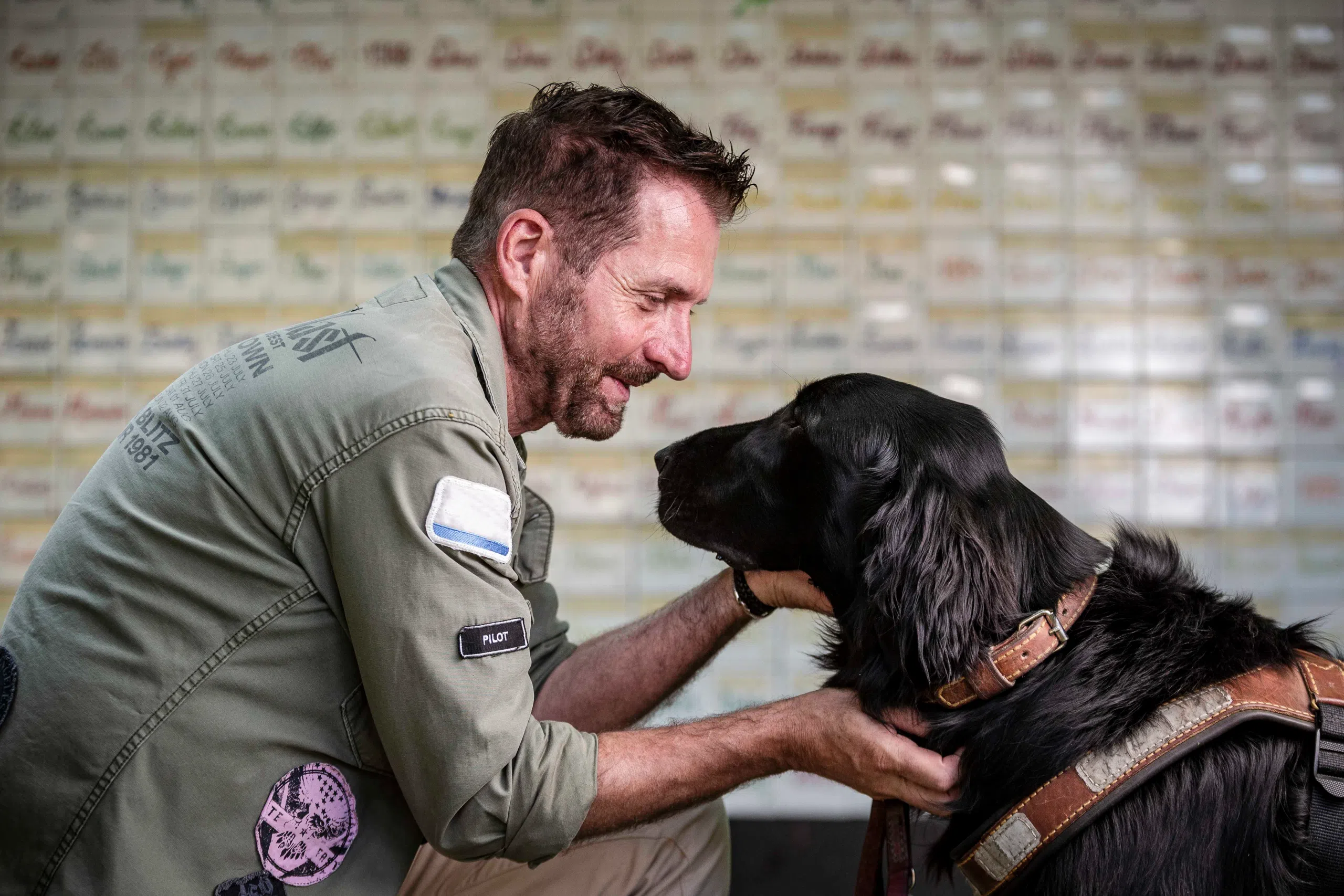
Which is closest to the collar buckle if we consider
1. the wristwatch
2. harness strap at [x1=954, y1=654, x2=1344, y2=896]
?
harness strap at [x1=954, y1=654, x2=1344, y2=896]

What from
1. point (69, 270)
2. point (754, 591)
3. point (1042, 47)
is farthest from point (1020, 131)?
point (69, 270)

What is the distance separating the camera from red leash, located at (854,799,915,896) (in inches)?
50.9

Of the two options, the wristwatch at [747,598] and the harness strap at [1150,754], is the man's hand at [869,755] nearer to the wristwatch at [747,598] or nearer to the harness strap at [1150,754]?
the harness strap at [1150,754]

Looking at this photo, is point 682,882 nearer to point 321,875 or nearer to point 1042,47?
point 321,875

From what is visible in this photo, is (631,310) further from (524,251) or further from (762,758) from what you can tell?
(762,758)

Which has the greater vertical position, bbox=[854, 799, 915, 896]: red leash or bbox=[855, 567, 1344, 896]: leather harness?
bbox=[855, 567, 1344, 896]: leather harness

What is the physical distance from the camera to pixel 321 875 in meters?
1.17

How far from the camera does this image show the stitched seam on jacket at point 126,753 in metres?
1.12

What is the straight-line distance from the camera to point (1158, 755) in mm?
1152

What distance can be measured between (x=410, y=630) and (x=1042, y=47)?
9.18 ft

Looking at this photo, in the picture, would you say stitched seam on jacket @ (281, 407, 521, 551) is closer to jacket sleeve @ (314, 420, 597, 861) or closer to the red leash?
jacket sleeve @ (314, 420, 597, 861)

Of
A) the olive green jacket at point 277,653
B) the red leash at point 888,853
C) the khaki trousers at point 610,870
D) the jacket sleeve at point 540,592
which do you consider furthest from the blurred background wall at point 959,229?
the olive green jacket at point 277,653

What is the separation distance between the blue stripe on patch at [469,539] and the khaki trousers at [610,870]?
1.82ft

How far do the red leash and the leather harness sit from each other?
0.33 ft
